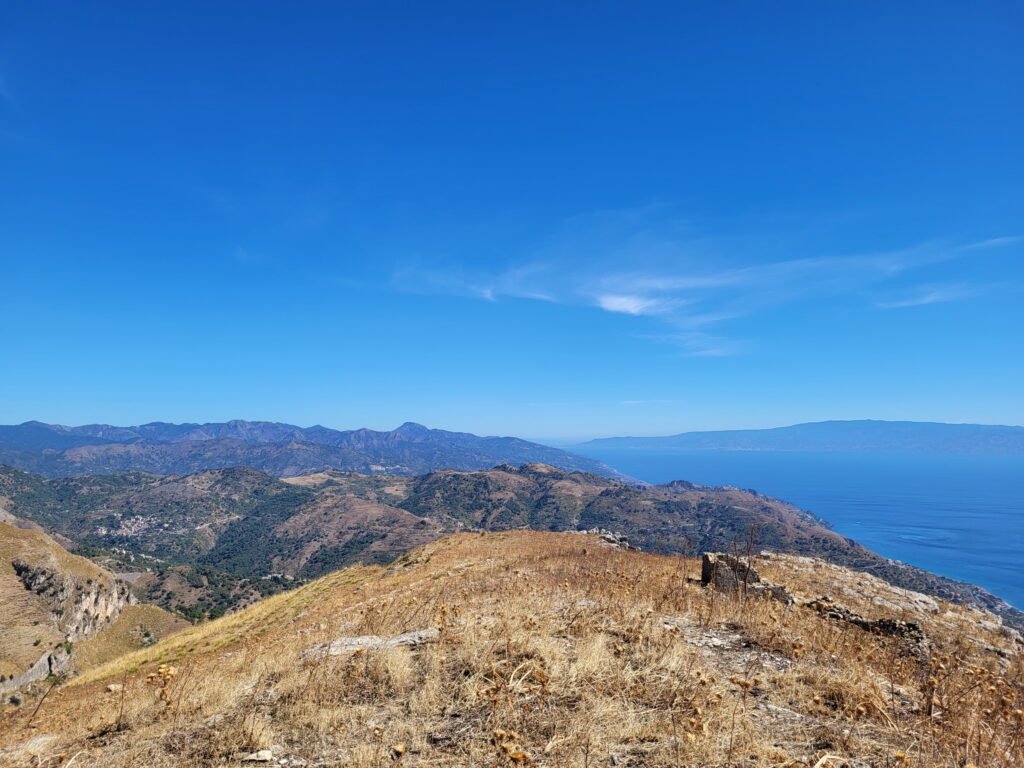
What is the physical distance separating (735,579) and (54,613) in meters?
117

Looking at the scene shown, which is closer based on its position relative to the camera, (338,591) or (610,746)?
(610,746)

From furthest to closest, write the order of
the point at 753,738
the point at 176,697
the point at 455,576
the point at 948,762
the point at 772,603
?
the point at 455,576 < the point at 772,603 < the point at 176,697 < the point at 753,738 < the point at 948,762

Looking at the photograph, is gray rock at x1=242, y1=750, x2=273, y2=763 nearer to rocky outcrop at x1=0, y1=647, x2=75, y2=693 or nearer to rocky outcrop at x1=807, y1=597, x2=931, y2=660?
rocky outcrop at x1=807, y1=597, x2=931, y2=660

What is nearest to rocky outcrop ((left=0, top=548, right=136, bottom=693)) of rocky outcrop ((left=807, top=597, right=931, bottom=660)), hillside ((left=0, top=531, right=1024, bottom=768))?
hillside ((left=0, top=531, right=1024, bottom=768))

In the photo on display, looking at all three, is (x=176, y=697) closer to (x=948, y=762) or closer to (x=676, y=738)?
(x=676, y=738)

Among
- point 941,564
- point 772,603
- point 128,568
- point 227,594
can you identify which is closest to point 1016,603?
point 941,564

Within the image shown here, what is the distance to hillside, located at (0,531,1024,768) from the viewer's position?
16.0 feet

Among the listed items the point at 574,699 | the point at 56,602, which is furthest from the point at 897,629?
the point at 56,602

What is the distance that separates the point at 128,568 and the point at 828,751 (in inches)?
8326

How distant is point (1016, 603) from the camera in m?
128

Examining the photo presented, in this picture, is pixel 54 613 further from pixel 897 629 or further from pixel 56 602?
pixel 897 629

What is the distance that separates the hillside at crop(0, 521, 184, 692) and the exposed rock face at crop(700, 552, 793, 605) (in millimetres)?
82048

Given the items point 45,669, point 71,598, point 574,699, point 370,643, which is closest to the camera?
point 574,699

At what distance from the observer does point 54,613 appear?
83625mm
